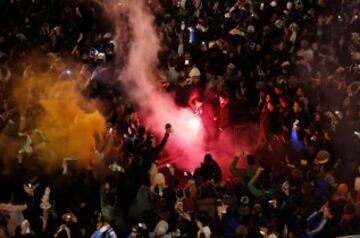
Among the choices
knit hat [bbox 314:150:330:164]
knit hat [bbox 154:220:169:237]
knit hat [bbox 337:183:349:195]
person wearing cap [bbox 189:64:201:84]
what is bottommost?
knit hat [bbox 154:220:169:237]

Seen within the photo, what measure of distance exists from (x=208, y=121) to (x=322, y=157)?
96.7 inches

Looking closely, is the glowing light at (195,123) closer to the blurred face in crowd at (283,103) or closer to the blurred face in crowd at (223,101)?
the blurred face in crowd at (223,101)

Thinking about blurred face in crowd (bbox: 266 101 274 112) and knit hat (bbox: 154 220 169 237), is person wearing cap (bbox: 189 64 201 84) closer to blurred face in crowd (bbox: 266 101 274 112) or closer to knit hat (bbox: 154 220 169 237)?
blurred face in crowd (bbox: 266 101 274 112)

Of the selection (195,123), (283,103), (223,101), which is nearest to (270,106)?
(283,103)

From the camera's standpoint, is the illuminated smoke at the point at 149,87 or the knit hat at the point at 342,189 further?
the illuminated smoke at the point at 149,87

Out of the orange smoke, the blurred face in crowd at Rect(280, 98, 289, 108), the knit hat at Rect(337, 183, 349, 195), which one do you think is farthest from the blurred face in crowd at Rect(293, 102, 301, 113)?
the orange smoke

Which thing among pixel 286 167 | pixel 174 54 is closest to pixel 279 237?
pixel 286 167

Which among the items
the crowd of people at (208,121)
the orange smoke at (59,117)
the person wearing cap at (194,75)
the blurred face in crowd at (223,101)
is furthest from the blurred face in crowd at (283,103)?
the orange smoke at (59,117)

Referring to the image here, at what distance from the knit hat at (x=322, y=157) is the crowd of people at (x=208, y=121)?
39 mm

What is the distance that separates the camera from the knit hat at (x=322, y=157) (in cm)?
1134

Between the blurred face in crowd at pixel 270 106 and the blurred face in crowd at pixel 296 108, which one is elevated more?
the blurred face in crowd at pixel 270 106

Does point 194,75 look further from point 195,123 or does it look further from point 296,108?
point 296,108

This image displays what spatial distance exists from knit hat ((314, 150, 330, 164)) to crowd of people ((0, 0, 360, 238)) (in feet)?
0.13

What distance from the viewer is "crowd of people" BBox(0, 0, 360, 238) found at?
31.8 ft
